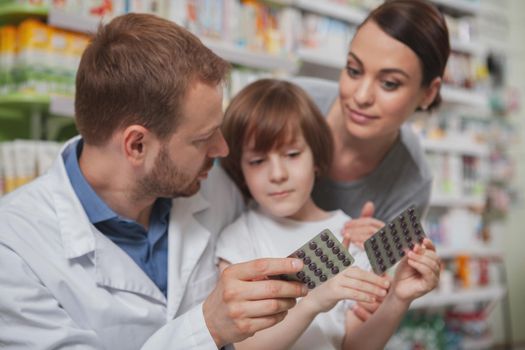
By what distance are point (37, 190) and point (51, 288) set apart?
0.80 feet

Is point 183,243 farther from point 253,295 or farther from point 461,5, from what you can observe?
point 461,5

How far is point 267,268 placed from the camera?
3.31ft

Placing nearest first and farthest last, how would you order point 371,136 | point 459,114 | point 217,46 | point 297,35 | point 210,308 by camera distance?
point 210,308
point 371,136
point 217,46
point 297,35
point 459,114

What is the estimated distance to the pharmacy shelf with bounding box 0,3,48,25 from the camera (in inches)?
89.9

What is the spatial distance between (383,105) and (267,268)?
2.62 ft

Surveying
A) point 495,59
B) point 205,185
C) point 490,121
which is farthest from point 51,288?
point 495,59

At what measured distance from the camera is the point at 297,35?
3.33m

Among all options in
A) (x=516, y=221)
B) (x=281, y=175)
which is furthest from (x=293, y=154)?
(x=516, y=221)

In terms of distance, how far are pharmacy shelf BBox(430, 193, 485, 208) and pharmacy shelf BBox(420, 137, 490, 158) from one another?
0.35 m

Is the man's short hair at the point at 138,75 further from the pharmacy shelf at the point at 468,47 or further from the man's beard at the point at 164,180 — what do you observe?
the pharmacy shelf at the point at 468,47

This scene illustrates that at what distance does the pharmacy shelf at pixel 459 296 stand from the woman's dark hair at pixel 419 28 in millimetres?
2538

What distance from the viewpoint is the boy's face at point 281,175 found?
144 centimetres

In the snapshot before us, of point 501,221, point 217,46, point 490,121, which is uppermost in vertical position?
point 217,46

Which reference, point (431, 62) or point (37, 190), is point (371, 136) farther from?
point (37, 190)
